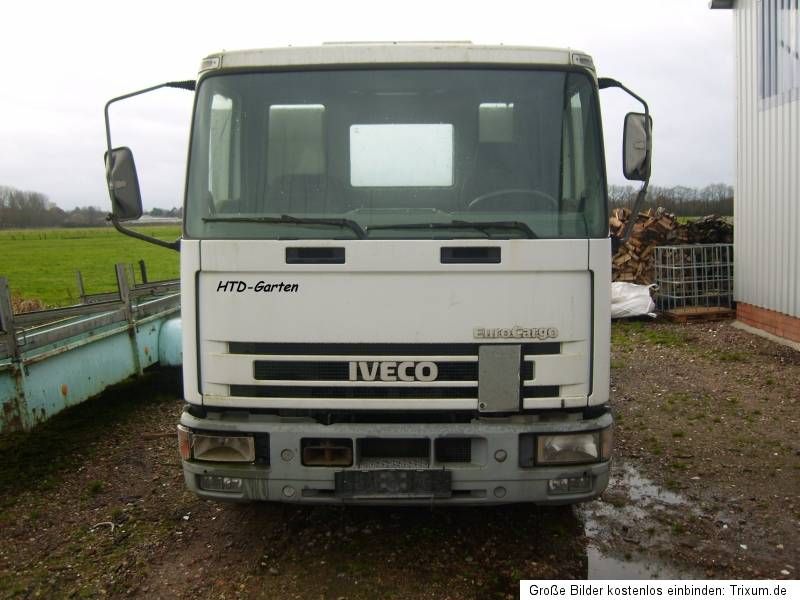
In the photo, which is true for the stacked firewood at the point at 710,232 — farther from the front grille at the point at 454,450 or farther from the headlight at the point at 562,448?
the front grille at the point at 454,450

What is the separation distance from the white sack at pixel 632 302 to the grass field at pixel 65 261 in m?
9.93

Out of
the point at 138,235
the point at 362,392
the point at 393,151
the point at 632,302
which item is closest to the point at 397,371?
the point at 362,392

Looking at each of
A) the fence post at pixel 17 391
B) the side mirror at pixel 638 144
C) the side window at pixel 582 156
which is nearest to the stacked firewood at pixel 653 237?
the side mirror at pixel 638 144

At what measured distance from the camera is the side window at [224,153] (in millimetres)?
3373

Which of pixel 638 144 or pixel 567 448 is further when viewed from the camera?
pixel 638 144

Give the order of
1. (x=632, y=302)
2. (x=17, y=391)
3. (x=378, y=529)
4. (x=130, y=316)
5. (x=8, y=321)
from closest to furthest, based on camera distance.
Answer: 1. (x=378, y=529)
2. (x=17, y=391)
3. (x=8, y=321)
4. (x=130, y=316)
5. (x=632, y=302)

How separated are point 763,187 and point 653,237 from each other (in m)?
2.92

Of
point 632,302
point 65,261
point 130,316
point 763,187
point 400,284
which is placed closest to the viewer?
point 400,284

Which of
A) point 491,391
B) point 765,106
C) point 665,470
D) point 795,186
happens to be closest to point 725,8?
point 765,106

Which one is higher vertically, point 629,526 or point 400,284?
point 400,284

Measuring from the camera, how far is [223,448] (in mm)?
3344

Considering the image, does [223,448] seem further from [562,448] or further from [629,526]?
[629,526]

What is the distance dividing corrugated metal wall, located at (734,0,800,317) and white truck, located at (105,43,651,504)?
249 inches

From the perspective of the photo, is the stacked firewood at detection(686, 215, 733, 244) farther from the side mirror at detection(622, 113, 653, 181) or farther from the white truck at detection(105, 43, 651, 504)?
the white truck at detection(105, 43, 651, 504)
